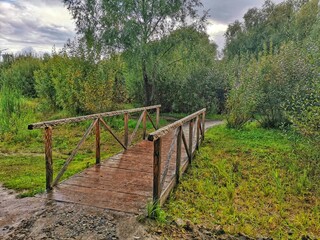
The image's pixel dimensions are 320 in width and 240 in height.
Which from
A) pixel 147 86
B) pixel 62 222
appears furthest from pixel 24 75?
pixel 62 222

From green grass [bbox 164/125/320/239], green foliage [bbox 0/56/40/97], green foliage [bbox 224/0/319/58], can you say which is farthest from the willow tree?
green foliage [bbox 224/0/319/58]

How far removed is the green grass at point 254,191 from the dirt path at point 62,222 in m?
0.75

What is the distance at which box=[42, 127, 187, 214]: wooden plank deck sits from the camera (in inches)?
148

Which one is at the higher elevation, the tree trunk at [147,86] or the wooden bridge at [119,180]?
the tree trunk at [147,86]

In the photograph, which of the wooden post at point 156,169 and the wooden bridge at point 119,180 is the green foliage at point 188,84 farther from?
the wooden post at point 156,169

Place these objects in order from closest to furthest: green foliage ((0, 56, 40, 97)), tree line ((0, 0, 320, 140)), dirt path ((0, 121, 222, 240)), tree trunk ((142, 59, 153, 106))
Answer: dirt path ((0, 121, 222, 240)), tree line ((0, 0, 320, 140)), tree trunk ((142, 59, 153, 106)), green foliage ((0, 56, 40, 97))

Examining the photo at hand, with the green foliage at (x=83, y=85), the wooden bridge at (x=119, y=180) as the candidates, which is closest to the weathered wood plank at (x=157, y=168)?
the wooden bridge at (x=119, y=180)

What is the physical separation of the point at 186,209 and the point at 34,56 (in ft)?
69.4

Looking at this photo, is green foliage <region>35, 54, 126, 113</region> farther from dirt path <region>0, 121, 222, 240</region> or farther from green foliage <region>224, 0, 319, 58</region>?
green foliage <region>224, 0, 319, 58</region>

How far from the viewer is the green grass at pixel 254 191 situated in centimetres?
379

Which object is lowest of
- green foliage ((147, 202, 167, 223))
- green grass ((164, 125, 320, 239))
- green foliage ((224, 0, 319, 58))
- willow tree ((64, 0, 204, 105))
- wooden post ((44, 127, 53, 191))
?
green grass ((164, 125, 320, 239))

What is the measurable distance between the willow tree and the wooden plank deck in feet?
20.0

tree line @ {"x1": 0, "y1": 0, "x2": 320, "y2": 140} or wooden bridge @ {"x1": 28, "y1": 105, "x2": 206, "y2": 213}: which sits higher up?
tree line @ {"x1": 0, "y1": 0, "x2": 320, "y2": 140}

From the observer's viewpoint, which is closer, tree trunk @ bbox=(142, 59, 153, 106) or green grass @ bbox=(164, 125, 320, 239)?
green grass @ bbox=(164, 125, 320, 239)
